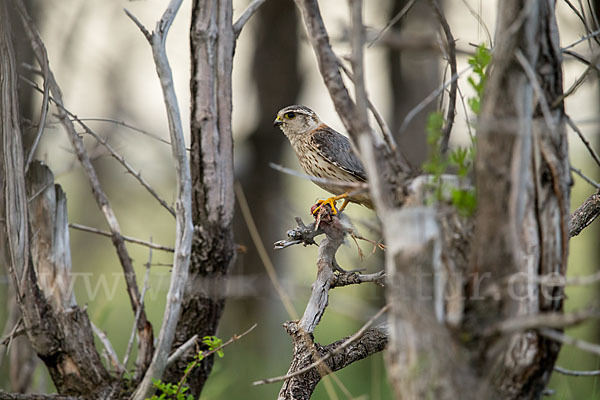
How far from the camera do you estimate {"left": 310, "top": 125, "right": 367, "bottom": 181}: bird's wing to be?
411 centimetres

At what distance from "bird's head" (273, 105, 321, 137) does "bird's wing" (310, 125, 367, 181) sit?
5.3 inches

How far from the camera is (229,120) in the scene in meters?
3.09

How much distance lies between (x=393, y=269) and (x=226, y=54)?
1.93 meters

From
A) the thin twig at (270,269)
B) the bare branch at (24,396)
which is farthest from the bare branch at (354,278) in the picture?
the bare branch at (24,396)

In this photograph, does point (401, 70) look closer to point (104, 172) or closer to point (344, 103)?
point (104, 172)

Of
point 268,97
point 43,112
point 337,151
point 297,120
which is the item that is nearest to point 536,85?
point 43,112

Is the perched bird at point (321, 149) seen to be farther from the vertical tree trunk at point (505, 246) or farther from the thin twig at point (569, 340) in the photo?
the thin twig at point (569, 340)

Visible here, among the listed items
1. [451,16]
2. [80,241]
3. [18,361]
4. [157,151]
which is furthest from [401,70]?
[80,241]

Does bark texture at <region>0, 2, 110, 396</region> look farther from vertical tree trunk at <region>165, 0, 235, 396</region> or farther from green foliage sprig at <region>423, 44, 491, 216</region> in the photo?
green foliage sprig at <region>423, 44, 491, 216</region>

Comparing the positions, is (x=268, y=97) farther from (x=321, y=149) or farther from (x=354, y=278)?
(x=354, y=278)

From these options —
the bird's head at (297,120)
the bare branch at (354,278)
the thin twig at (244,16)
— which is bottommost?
the bare branch at (354,278)

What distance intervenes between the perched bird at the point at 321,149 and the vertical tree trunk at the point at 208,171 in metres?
0.99

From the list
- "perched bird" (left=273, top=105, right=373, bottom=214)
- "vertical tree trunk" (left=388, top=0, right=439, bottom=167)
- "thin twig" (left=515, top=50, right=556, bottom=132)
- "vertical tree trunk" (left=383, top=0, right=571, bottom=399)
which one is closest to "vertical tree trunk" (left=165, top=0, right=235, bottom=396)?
"perched bird" (left=273, top=105, right=373, bottom=214)

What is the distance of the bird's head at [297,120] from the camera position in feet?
14.9
